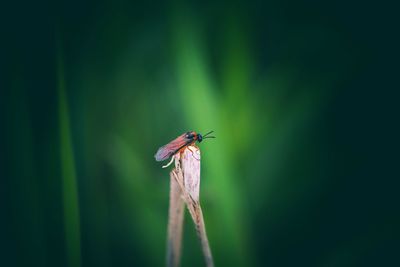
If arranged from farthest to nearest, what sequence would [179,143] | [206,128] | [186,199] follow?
[206,128] < [179,143] < [186,199]

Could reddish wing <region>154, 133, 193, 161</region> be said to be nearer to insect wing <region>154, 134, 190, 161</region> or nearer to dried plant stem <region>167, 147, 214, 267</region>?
insect wing <region>154, 134, 190, 161</region>

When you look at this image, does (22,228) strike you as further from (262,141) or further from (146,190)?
(262,141)

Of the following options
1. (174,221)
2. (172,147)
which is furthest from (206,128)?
(174,221)

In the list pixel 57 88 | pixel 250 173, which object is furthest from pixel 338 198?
pixel 57 88

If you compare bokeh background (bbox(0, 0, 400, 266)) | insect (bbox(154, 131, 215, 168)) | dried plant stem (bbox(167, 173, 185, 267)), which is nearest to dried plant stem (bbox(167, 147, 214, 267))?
dried plant stem (bbox(167, 173, 185, 267))

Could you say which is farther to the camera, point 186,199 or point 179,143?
point 179,143

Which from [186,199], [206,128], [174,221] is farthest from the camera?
[206,128]

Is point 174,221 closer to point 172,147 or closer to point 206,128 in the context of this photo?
point 172,147
